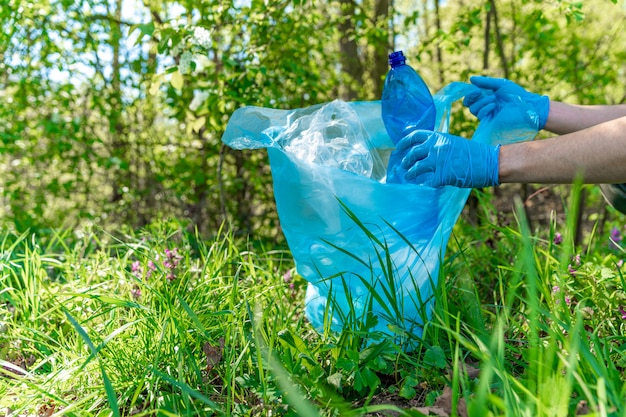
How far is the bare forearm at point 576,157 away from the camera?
1.44 metres

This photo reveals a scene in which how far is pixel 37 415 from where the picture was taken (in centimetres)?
141

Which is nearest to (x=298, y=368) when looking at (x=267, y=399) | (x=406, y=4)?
(x=267, y=399)

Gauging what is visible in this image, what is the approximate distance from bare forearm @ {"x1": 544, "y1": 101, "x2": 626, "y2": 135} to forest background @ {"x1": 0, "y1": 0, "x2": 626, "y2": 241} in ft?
1.99

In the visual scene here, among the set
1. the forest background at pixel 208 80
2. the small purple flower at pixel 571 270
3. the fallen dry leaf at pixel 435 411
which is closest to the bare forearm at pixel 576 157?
the small purple flower at pixel 571 270

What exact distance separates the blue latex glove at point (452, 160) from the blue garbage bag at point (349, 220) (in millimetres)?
72

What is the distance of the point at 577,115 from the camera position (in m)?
1.98

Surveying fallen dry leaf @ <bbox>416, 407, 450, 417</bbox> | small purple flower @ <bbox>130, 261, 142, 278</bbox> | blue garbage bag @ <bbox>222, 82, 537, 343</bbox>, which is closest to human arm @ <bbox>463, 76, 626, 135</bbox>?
blue garbage bag @ <bbox>222, 82, 537, 343</bbox>

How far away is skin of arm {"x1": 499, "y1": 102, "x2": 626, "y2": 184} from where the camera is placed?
→ 4.72 feet

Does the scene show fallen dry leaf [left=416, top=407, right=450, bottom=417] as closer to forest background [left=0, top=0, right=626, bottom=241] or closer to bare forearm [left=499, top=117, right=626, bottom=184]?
bare forearm [left=499, top=117, right=626, bottom=184]

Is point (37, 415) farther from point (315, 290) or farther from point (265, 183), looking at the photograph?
point (265, 183)

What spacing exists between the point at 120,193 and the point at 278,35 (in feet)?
6.40

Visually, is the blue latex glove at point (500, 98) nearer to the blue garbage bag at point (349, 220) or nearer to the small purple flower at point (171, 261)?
the blue garbage bag at point (349, 220)

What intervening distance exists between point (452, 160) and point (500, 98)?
0.61m

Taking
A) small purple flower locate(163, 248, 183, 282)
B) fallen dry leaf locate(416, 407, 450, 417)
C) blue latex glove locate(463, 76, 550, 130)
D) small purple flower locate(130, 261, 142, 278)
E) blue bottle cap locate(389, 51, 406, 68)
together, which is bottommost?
fallen dry leaf locate(416, 407, 450, 417)
